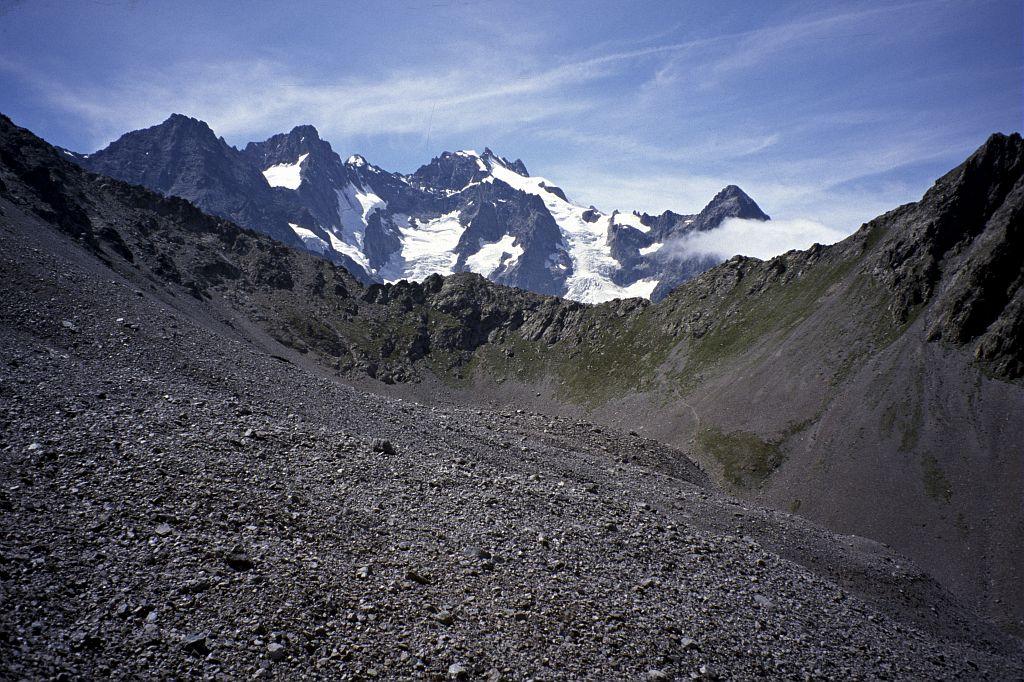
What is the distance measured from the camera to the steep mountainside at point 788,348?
75.1 meters

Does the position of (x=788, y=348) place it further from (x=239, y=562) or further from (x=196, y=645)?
(x=196, y=645)

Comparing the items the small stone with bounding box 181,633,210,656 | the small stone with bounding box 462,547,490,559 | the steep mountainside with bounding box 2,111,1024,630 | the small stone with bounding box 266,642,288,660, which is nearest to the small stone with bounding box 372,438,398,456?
the small stone with bounding box 462,547,490,559

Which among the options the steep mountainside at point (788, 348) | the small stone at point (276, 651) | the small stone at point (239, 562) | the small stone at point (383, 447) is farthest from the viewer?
the steep mountainside at point (788, 348)

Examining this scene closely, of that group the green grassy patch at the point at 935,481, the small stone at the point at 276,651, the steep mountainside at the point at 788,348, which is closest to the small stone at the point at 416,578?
the small stone at the point at 276,651

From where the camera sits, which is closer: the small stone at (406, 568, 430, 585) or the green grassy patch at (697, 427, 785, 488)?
the small stone at (406, 568, 430, 585)

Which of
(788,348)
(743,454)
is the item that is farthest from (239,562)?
(788,348)

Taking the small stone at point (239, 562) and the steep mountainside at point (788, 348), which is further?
the steep mountainside at point (788, 348)

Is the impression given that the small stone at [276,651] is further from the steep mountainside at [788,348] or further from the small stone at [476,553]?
the steep mountainside at [788,348]

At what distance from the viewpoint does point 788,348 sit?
107000mm

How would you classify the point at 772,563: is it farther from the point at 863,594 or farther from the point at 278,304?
the point at 278,304

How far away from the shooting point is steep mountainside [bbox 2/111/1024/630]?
75.1 metres

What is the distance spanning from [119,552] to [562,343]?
139 meters

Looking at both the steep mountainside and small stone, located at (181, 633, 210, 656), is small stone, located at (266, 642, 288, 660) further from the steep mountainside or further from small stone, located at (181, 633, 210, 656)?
the steep mountainside

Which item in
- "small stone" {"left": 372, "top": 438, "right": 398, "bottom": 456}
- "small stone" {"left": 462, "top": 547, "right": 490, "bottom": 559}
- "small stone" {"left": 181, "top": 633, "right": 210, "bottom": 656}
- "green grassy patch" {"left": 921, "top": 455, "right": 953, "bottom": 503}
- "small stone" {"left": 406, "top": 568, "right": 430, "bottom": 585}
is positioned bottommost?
"small stone" {"left": 181, "top": 633, "right": 210, "bottom": 656}
